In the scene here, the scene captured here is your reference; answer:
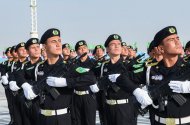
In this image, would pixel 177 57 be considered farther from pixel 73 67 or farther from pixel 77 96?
pixel 77 96

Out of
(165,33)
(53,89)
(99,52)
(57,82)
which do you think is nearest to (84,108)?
(99,52)

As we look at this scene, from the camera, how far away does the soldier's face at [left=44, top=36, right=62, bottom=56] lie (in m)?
5.57

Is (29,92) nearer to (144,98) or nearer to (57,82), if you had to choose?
(57,82)

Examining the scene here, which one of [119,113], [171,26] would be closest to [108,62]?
[119,113]

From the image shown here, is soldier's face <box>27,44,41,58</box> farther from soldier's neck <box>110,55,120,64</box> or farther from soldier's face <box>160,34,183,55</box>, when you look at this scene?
soldier's face <box>160,34,183,55</box>

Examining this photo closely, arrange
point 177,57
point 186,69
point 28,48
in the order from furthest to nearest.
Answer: point 28,48 → point 177,57 → point 186,69

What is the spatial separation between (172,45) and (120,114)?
2.57 m

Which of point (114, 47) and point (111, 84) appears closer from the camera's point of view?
point (111, 84)

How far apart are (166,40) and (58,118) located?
1.89 meters

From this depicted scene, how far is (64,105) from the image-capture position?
5.53 metres

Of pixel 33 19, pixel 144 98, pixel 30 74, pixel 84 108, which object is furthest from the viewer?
pixel 33 19

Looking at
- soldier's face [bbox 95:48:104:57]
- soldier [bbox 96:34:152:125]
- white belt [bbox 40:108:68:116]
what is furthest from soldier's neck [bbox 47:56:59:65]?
soldier's face [bbox 95:48:104:57]

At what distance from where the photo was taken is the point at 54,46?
18.4 feet

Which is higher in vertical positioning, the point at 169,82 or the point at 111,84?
the point at 169,82
